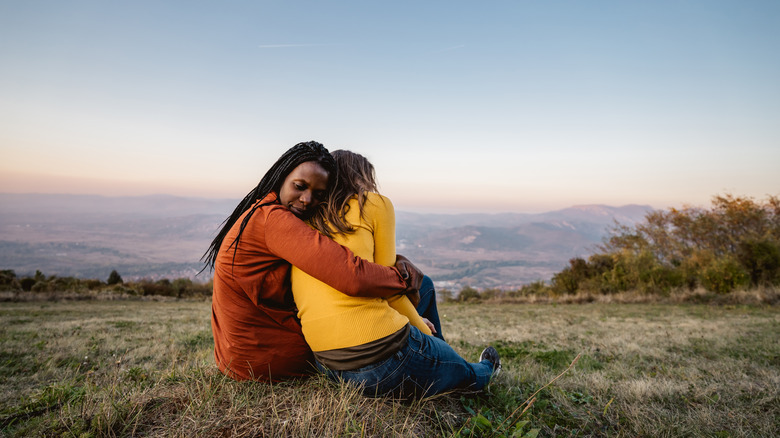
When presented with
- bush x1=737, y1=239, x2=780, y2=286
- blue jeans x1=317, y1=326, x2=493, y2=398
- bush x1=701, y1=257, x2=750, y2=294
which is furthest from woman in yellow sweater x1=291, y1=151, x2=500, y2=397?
bush x1=737, y1=239, x2=780, y2=286

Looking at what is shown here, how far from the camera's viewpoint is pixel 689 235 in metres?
25.7

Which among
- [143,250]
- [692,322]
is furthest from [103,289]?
[143,250]

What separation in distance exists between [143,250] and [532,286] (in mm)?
114837

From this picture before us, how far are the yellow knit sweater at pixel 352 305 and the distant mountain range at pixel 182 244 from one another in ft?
114

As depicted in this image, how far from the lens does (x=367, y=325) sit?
6.77 feet

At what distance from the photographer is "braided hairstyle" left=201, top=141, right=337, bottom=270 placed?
2549 millimetres

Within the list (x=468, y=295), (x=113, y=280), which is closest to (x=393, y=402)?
(x=468, y=295)

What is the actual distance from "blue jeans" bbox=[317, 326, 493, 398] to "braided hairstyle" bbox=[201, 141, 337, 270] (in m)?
1.18

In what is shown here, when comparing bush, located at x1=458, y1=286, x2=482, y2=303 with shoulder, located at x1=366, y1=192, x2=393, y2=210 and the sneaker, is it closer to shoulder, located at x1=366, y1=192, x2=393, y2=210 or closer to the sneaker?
the sneaker

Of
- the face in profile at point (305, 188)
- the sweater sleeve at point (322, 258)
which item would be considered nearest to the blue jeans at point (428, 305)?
the sweater sleeve at point (322, 258)

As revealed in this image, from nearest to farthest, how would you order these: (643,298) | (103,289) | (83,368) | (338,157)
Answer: (338,157), (83,368), (643,298), (103,289)

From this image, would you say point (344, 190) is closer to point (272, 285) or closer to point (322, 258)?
point (322, 258)

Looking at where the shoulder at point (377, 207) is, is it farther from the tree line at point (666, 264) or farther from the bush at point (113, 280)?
the bush at point (113, 280)

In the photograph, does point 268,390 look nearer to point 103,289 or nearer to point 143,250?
point 103,289
